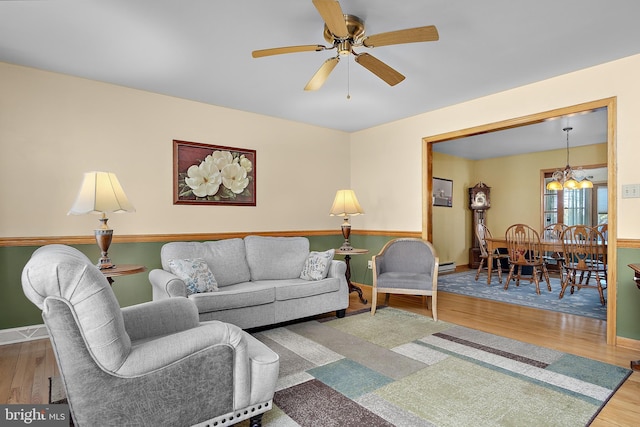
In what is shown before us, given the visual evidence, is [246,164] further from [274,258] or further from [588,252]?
[588,252]

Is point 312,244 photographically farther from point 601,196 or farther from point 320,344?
point 601,196

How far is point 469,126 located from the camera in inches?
161

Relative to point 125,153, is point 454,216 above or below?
below

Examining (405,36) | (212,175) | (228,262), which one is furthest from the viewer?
(212,175)

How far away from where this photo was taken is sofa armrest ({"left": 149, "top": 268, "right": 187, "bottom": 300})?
9.10ft

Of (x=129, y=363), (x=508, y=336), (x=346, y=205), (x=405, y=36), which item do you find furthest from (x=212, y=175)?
(x=508, y=336)

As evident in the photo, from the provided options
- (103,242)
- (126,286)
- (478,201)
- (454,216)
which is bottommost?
(126,286)

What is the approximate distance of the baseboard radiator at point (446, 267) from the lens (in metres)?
6.71

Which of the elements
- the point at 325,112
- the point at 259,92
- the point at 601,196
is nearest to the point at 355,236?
the point at 325,112

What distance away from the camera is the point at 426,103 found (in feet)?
13.7

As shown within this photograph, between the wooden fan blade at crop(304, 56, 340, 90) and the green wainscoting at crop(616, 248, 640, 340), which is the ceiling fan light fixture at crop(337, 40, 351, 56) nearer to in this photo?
the wooden fan blade at crop(304, 56, 340, 90)

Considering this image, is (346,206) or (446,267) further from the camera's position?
(446,267)

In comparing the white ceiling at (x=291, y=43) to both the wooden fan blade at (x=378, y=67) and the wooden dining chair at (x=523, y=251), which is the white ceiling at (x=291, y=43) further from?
the wooden dining chair at (x=523, y=251)

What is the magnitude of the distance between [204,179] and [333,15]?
275 centimetres
